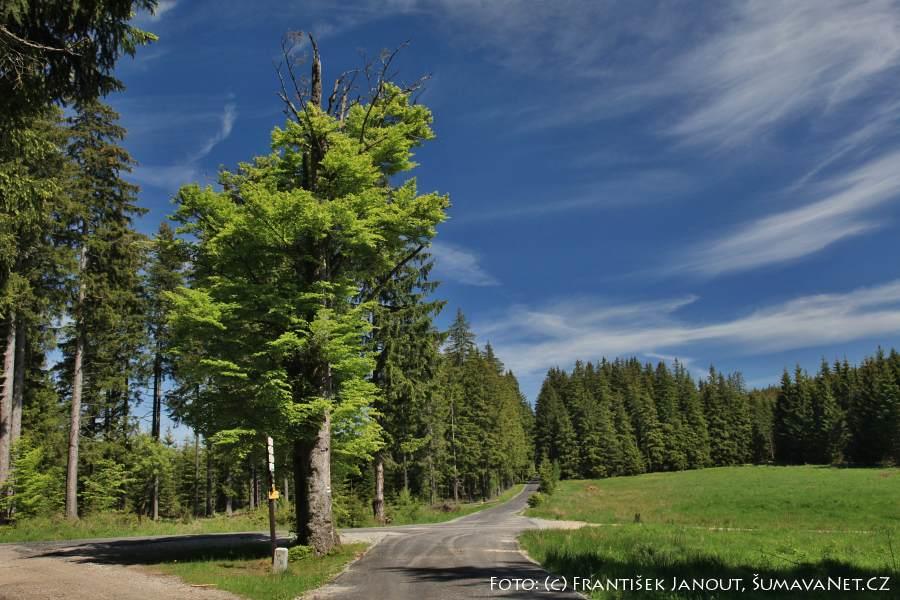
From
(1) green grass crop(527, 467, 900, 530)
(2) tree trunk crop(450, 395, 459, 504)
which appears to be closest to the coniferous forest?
(2) tree trunk crop(450, 395, 459, 504)

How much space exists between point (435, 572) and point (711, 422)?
110 meters

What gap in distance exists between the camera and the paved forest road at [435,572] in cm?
994

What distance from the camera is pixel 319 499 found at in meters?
16.1

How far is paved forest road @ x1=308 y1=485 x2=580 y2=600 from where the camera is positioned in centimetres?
994

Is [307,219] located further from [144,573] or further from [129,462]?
[129,462]

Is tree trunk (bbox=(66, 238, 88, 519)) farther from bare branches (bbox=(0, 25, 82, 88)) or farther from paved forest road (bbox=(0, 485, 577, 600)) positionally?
bare branches (bbox=(0, 25, 82, 88))

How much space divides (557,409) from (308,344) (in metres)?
97.4

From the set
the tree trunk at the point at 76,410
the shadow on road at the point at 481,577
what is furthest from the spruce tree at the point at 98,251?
the shadow on road at the point at 481,577

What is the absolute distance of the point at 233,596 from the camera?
10336 mm

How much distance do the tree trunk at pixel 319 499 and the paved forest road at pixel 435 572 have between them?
1.36 m

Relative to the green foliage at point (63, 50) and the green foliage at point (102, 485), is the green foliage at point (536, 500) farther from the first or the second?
the green foliage at point (63, 50)

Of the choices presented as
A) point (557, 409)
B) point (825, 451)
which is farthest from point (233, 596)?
point (825, 451)

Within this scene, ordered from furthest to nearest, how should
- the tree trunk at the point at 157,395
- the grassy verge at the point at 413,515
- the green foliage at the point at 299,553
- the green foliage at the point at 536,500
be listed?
the green foliage at the point at 536,500 < the tree trunk at the point at 157,395 < the grassy verge at the point at 413,515 < the green foliage at the point at 299,553

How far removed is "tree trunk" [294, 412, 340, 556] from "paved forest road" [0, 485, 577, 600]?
1.33 metres
